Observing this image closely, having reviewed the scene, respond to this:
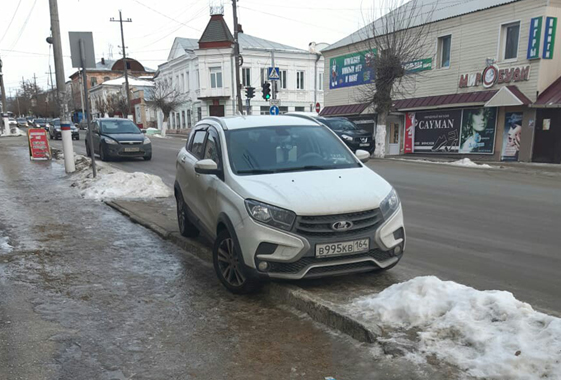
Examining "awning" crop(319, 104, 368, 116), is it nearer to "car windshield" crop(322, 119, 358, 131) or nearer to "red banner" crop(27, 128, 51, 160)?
"car windshield" crop(322, 119, 358, 131)

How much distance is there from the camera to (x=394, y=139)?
26.1m

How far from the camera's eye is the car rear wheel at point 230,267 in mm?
4383

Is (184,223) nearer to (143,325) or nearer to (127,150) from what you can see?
(143,325)

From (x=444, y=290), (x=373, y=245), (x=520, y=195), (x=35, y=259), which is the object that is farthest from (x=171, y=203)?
(x=520, y=195)

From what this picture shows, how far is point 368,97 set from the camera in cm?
2428

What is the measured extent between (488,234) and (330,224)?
3.83 meters

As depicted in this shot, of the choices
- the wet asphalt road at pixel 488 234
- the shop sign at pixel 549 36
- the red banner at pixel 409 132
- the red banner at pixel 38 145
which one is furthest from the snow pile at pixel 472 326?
the red banner at pixel 409 132

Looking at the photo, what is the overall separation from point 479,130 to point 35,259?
1997 centimetres

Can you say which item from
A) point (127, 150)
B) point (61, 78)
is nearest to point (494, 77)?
point (127, 150)

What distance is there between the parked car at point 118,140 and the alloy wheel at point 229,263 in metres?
13.6

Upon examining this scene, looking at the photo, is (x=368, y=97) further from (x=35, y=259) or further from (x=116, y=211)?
(x=35, y=259)

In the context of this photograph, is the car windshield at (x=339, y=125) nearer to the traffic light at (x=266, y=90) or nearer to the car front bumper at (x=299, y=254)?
the traffic light at (x=266, y=90)

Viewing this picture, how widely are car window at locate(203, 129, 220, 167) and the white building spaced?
125 ft

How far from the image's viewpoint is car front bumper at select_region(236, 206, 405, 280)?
4016 mm
